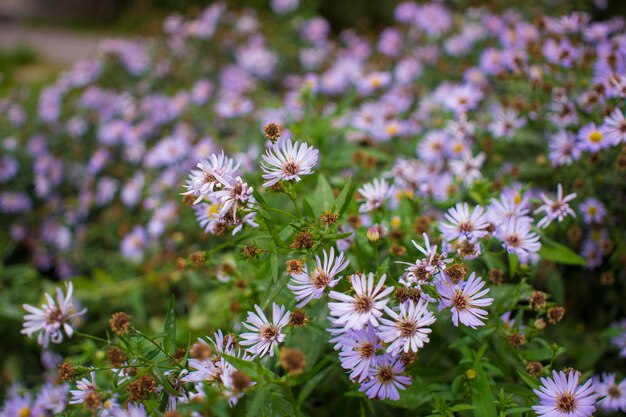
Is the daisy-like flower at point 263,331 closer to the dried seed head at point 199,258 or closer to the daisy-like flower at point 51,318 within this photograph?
the dried seed head at point 199,258

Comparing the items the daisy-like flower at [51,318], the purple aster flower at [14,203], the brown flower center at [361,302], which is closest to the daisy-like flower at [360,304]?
the brown flower center at [361,302]

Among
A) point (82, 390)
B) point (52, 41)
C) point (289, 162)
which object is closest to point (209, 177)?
point (289, 162)

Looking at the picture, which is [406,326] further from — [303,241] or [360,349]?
[303,241]

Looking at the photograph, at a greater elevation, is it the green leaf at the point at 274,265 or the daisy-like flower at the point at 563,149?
the daisy-like flower at the point at 563,149

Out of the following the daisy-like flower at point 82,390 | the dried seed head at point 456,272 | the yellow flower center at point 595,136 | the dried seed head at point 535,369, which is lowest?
the daisy-like flower at point 82,390

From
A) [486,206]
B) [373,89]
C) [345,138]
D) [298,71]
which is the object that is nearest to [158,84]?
[298,71]
